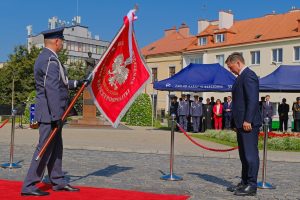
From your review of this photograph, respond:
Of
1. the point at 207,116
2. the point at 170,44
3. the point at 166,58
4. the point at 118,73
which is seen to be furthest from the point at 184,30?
the point at 118,73

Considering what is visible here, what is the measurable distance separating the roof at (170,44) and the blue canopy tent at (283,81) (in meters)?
36.2

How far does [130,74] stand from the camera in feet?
24.1

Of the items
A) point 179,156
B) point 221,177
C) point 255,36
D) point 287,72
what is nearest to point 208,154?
point 179,156

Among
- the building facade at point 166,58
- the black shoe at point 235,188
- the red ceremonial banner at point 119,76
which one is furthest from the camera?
the building facade at point 166,58

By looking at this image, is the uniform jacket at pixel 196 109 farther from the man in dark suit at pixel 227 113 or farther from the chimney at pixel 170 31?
the chimney at pixel 170 31

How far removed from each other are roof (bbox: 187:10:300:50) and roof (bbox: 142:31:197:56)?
7.25 ft

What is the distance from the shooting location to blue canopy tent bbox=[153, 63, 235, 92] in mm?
21453

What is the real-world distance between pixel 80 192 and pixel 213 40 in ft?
163

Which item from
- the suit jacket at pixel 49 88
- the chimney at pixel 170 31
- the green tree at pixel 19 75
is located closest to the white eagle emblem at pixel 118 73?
the suit jacket at pixel 49 88

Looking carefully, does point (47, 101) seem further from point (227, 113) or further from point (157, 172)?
point (227, 113)

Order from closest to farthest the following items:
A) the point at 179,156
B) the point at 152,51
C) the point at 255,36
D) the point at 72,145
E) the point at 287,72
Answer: the point at 179,156 < the point at 72,145 < the point at 287,72 < the point at 255,36 < the point at 152,51

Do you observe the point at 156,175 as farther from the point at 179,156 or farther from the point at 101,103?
the point at 179,156

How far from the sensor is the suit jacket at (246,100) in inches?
273

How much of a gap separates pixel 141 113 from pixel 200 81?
603 cm
